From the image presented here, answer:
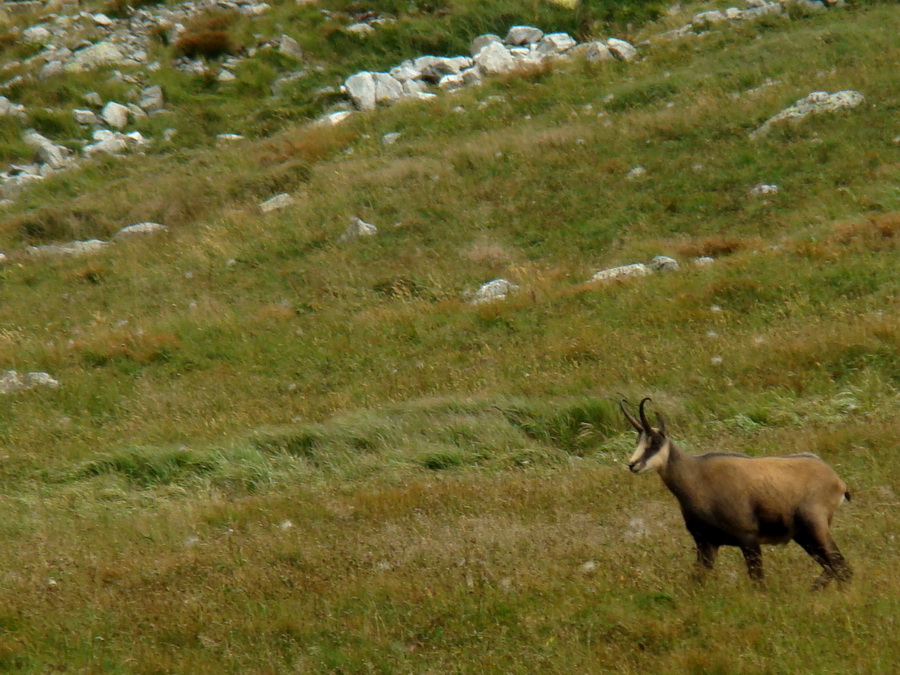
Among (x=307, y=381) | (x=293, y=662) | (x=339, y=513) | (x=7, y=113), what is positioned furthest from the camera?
(x=7, y=113)

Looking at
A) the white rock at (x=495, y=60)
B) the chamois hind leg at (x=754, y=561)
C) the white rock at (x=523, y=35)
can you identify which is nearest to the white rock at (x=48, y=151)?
the white rock at (x=495, y=60)

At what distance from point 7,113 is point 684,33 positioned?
20716 mm

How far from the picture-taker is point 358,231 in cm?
2094

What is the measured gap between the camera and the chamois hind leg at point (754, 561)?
6785mm

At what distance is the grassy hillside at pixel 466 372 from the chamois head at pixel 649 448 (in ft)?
2.43

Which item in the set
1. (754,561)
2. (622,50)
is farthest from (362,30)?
(754,561)

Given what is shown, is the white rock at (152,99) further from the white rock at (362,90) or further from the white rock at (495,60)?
the white rock at (495,60)

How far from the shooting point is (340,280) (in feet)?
62.8

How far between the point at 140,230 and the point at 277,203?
329cm

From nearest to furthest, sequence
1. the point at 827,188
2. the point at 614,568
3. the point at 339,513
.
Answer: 1. the point at 614,568
2. the point at 339,513
3. the point at 827,188

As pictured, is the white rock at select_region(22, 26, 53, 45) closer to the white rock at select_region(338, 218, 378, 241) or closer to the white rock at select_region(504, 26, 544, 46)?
the white rock at select_region(504, 26, 544, 46)

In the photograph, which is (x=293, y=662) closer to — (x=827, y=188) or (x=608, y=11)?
(x=827, y=188)

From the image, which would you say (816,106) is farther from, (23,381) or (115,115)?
(115,115)

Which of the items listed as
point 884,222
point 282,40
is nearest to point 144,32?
point 282,40
